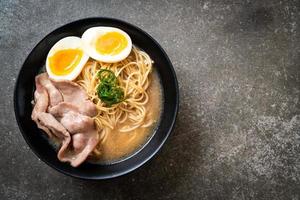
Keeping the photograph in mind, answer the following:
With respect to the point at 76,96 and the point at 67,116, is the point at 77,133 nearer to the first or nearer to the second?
the point at 67,116

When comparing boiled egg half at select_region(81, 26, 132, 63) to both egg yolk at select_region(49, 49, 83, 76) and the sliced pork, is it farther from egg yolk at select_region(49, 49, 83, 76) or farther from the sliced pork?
the sliced pork

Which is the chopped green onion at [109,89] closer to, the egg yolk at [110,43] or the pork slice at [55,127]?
the egg yolk at [110,43]

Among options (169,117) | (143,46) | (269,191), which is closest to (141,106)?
(169,117)

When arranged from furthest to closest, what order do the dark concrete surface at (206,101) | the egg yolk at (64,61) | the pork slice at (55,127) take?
the dark concrete surface at (206,101), the egg yolk at (64,61), the pork slice at (55,127)

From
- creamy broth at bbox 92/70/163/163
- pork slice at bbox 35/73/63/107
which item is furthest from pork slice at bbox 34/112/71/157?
creamy broth at bbox 92/70/163/163

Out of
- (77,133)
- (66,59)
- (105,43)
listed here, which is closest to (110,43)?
(105,43)

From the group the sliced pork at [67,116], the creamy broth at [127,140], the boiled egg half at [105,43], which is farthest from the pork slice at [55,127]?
the boiled egg half at [105,43]

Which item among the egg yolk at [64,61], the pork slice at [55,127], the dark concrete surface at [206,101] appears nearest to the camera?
the pork slice at [55,127]

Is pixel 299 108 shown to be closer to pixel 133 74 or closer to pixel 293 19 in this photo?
pixel 293 19
